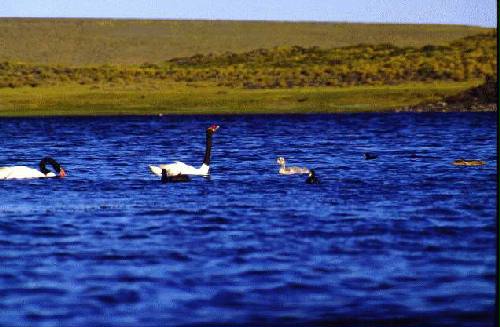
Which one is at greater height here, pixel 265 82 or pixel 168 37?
pixel 168 37

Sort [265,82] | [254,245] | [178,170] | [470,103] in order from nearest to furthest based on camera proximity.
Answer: [254,245], [178,170], [470,103], [265,82]

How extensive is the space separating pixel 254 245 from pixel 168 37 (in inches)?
4199

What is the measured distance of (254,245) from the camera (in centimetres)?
1546

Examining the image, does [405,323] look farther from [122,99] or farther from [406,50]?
[406,50]

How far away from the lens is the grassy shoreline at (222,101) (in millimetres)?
58094

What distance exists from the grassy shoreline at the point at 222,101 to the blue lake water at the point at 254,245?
26.4 m

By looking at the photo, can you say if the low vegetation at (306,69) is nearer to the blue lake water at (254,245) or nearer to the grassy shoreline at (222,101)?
the grassy shoreline at (222,101)

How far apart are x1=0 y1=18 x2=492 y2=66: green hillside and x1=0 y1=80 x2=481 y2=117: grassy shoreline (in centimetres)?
4451

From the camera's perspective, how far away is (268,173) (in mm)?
26859

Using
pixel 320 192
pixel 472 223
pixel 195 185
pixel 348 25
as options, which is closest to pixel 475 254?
pixel 472 223

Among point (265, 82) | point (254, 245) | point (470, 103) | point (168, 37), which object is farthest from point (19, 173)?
point (168, 37)

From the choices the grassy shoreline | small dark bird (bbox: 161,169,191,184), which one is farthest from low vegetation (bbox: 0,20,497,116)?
small dark bird (bbox: 161,169,191,184)

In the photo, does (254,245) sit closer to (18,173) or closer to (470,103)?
(18,173)

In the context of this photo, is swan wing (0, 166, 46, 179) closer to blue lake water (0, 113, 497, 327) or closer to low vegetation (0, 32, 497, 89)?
blue lake water (0, 113, 497, 327)
